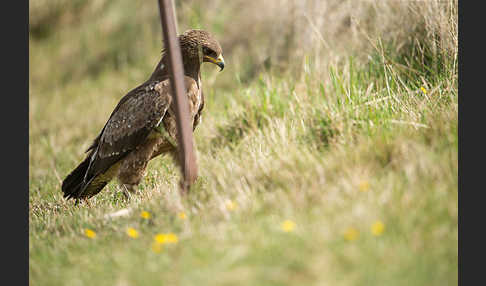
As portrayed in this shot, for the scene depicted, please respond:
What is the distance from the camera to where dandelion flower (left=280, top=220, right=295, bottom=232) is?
2.50 metres

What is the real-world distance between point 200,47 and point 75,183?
5.55ft

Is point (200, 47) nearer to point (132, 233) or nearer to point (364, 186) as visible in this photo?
point (132, 233)

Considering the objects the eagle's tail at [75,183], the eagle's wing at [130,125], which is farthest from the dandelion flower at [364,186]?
the eagle's tail at [75,183]

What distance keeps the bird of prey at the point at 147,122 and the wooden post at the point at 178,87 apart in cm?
61

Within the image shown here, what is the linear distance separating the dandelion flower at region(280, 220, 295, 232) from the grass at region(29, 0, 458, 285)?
0.09 ft

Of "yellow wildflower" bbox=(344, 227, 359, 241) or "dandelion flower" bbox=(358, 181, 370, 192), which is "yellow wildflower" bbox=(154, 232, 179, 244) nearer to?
"yellow wildflower" bbox=(344, 227, 359, 241)

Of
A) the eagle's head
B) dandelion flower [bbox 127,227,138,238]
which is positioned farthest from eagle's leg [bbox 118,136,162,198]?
A: dandelion flower [bbox 127,227,138,238]

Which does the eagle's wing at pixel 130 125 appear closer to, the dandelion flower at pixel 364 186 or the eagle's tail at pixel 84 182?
the eagle's tail at pixel 84 182

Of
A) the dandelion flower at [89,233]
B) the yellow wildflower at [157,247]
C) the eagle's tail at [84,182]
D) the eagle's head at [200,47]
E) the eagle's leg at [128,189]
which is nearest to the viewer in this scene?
the yellow wildflower at [157,247]

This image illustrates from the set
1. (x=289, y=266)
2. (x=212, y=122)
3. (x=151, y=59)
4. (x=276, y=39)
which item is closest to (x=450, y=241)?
(x=289, y=266)

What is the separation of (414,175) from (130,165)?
7.83 feet

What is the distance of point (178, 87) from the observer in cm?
321

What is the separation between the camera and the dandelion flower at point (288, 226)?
8.19ft

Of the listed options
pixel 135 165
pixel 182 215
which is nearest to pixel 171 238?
pixel 182 215
